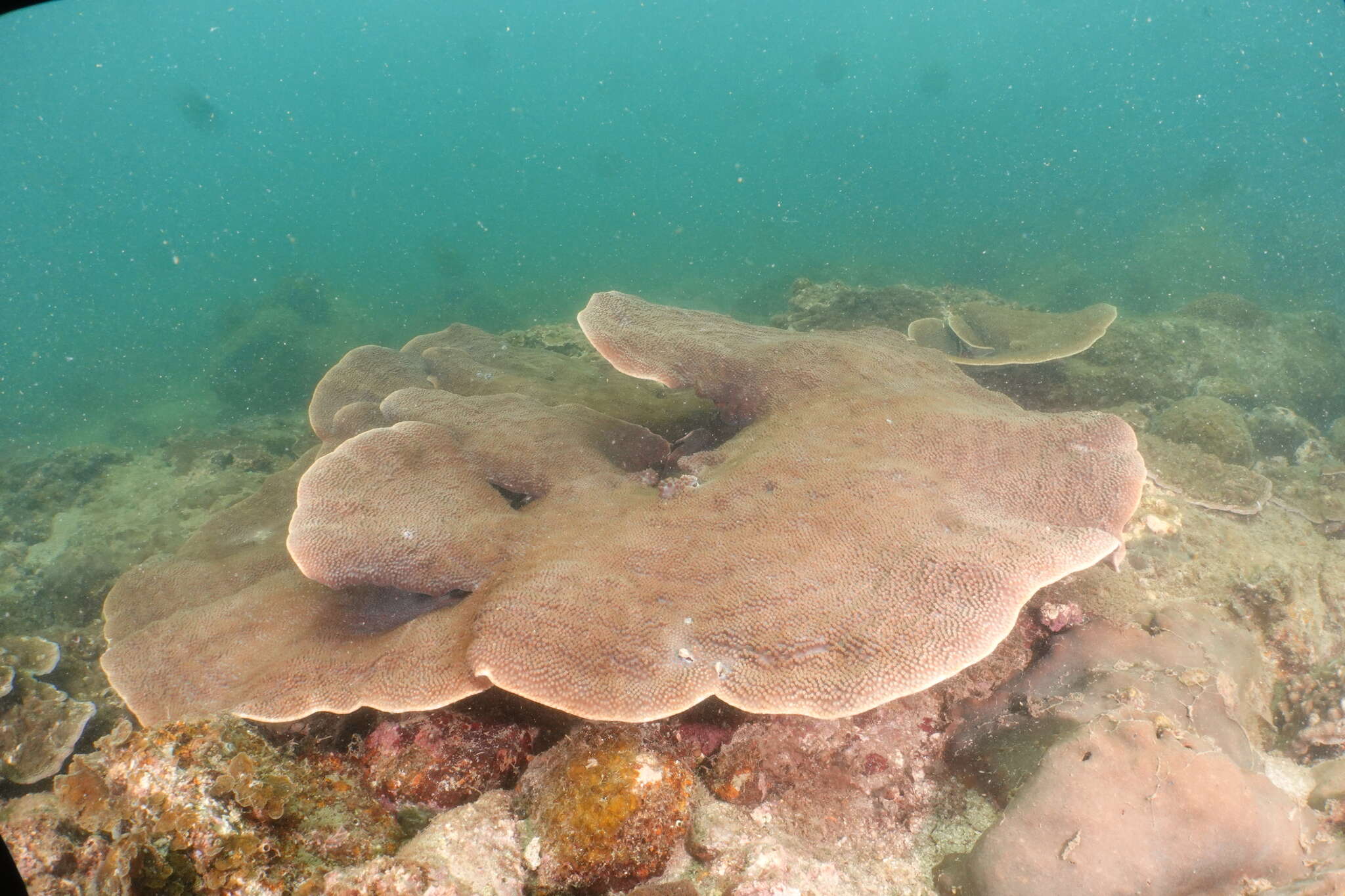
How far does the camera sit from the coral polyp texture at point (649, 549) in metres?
2.25

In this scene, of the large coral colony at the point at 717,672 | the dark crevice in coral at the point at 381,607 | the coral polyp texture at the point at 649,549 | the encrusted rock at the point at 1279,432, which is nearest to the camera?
the large coral colony at the point at 717,672

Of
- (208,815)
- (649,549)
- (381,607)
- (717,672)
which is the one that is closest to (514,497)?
(381,607)

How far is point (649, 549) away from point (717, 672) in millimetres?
708

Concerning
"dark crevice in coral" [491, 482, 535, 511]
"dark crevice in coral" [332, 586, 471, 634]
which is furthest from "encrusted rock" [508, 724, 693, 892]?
"dark crevice in coral" [491, 482, 535, 511]

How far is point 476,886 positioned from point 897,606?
72.4 inches

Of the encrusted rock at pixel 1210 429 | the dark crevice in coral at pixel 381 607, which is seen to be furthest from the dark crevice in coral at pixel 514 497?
the encrusted rock at pixel 1210 429

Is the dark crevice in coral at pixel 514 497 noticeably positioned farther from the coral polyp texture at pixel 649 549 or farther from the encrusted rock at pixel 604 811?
the encrusted rock at pixel 604 811

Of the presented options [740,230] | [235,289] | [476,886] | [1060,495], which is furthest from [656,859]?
[235,289]

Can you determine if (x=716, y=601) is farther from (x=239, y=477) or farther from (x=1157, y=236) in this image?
(x=1157, y=236)

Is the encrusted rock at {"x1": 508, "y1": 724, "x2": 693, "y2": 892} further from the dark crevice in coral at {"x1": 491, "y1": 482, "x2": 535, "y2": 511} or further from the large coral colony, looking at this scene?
the dark crevice in coral at {"x1": 491, "y1": 482, "x2": 535, "y2": 511}

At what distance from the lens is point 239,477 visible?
8.03 meters

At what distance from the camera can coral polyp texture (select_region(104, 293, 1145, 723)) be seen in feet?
7.39

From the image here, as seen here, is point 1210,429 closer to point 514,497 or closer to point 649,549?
point 649,549

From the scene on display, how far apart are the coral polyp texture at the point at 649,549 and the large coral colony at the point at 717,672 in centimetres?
2
